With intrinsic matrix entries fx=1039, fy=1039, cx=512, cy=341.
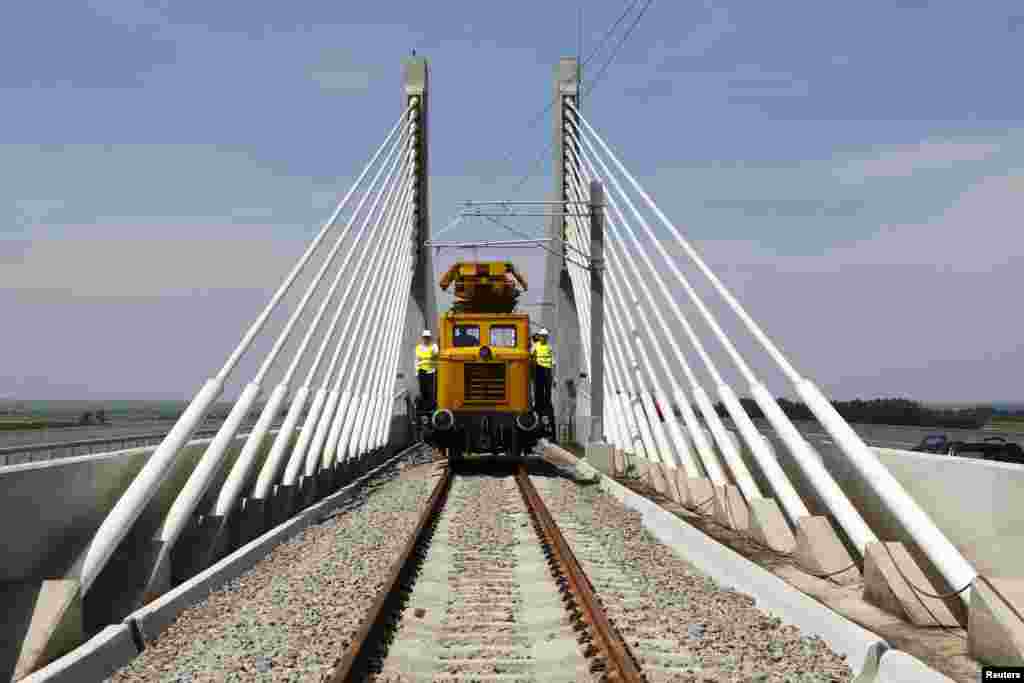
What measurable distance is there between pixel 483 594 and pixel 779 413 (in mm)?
4004

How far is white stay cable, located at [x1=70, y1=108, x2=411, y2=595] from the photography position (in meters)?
7.77

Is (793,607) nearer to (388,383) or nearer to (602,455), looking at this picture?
(602,455)

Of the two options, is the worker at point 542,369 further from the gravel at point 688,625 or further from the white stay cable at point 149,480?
the white stay cable at point 149,480

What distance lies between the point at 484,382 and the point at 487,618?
14.7 metres

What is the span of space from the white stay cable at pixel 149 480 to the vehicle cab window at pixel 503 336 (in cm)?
1086

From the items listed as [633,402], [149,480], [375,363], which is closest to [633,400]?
[633,402]

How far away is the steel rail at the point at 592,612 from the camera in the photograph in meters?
6.38

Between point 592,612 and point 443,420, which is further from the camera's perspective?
point 443,420

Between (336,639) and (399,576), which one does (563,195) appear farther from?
(336,639)

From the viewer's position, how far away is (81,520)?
28.4ft

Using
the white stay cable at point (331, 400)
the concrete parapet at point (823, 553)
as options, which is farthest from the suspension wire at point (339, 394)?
the concrete parapet at point (823, 553)

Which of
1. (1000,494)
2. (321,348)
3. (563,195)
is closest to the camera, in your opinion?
(1000,494)

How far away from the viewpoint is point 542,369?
77.3ft

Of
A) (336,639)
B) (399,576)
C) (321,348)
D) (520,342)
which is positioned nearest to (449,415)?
(520,342)
